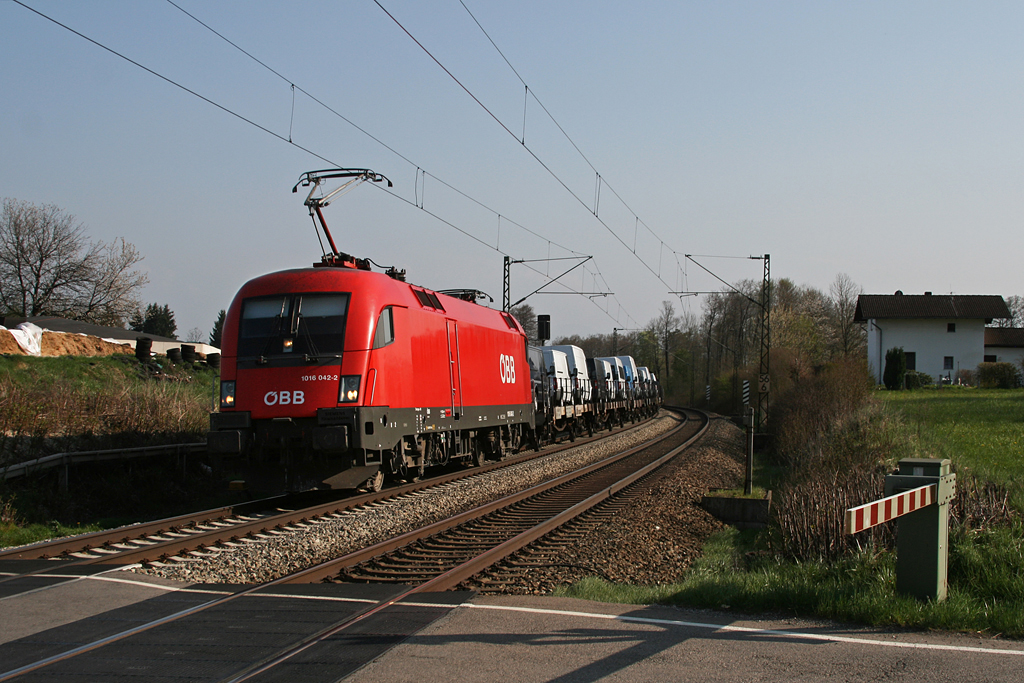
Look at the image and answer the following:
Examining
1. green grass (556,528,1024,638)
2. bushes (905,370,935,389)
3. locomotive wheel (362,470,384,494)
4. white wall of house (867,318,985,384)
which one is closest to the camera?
green grass (556,528,1024,638)

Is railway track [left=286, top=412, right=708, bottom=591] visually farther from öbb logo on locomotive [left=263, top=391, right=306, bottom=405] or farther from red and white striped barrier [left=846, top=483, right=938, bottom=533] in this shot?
red and white striped barrier [left=846, top=483, right=938, bottom=533]

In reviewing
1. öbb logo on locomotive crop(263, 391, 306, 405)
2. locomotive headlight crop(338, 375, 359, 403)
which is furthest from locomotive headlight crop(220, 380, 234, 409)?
locomotive headlight crop(338, 375, 359, 403)

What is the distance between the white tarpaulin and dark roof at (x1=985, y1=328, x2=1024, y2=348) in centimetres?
7317

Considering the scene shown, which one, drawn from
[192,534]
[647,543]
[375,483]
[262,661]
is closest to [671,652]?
[262,661]

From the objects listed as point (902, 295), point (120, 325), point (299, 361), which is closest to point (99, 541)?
point (299, 361)

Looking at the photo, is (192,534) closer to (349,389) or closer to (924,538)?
(349,389)

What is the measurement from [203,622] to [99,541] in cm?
378

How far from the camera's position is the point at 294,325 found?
465 inches

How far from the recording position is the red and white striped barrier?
5.12m

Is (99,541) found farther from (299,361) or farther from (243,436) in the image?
(299,361)

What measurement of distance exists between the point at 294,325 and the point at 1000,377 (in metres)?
50.6

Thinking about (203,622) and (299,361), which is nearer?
(203,622)

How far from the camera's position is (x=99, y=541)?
901 cm

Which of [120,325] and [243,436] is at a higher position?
[120,325]
